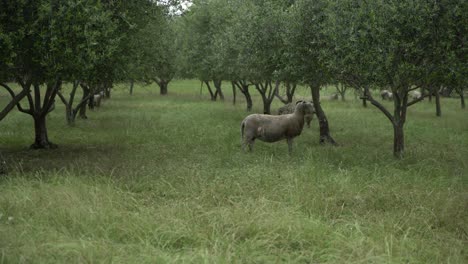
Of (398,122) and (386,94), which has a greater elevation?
(386,94)

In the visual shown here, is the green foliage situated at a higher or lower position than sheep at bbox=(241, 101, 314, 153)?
higher

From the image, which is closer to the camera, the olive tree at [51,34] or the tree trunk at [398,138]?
the olive tree at [51,34]

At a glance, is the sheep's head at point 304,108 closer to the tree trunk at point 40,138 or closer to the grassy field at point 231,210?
the grassy field at point 231,210

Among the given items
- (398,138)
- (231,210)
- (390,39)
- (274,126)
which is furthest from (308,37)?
(231,210)

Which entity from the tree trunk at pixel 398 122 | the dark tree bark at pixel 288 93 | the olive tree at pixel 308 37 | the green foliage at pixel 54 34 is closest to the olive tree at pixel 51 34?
the green foliage at pixel 54 34

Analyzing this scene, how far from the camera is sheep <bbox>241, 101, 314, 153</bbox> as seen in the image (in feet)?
56.2

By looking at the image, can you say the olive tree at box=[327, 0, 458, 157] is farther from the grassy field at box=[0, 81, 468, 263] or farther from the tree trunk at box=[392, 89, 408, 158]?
the grassy field at box=[0, 81, 468, 263]

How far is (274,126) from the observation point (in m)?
17.1

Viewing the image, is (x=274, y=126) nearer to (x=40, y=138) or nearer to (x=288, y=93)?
(x=40, y=138)

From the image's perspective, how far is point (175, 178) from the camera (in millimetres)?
12031

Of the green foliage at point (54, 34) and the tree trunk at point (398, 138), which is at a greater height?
the green foliage at point (54, 34)

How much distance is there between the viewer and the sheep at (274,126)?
17.1m

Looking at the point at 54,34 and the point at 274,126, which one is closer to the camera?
the point at 54,34

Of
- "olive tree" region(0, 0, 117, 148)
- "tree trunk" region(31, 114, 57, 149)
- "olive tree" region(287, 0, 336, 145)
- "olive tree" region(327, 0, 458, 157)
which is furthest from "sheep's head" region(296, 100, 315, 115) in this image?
"tree trunk" region(31, 114, 57, 149)
